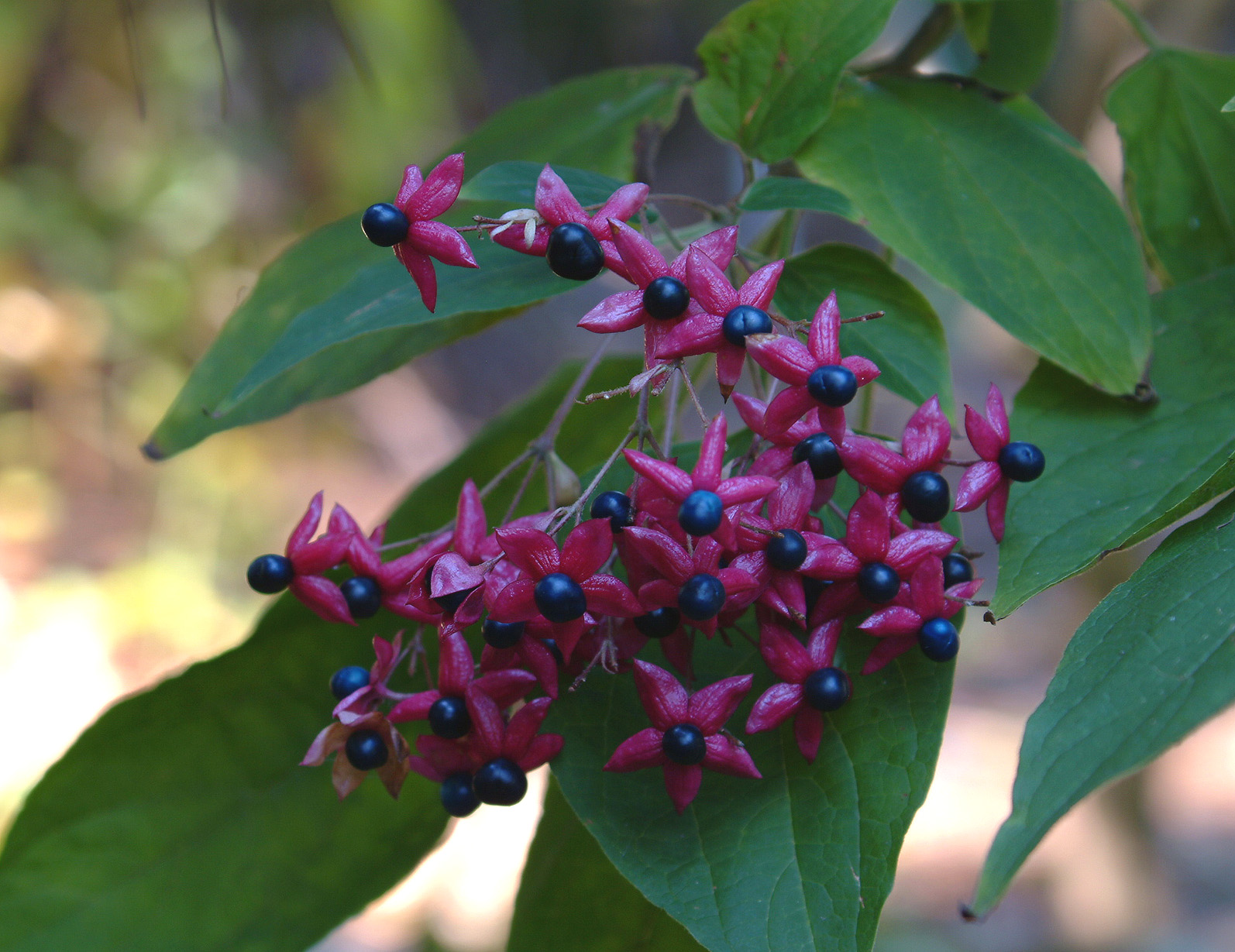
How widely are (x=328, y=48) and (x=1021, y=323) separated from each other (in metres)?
3.64

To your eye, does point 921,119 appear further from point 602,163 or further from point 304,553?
point 304,553

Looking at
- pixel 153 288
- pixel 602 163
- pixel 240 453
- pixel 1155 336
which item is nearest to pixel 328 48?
pixel 153 288

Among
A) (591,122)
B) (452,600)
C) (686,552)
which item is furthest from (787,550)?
(591,122)

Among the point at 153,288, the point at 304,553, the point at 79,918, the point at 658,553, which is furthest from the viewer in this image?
the point at 153,288

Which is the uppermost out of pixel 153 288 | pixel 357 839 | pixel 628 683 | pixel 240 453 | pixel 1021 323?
pixel 1021 323

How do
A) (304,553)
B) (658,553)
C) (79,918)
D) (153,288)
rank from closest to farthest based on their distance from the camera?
(658,553) < (304,553) < (79,918) < (153,288)

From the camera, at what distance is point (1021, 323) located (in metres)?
0.50

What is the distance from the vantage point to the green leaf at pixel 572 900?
562 millimetres

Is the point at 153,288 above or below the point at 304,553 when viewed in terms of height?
below

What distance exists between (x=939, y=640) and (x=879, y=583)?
0.12ft

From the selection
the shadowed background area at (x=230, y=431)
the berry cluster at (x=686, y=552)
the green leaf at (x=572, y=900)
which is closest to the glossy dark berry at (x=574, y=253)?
the berry cluster at (x=686, y=552)

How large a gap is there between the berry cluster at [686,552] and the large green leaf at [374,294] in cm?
5

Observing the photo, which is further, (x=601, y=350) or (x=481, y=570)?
(x=601, y=350)

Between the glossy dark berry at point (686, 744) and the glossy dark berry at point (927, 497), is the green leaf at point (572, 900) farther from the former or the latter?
the glossy dark berry at point (927, 497)
